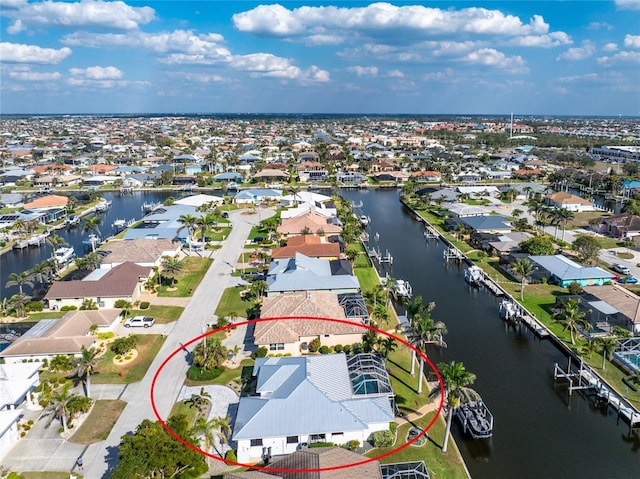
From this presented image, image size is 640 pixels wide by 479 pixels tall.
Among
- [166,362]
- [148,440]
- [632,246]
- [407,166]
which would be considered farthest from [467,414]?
[407,166]

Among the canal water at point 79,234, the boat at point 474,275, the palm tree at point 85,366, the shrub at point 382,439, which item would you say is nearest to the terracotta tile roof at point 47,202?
the canal water at point 79,234

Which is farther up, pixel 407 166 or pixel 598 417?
pixel 407 166

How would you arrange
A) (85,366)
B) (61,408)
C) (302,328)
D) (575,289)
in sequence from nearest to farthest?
(61,408)
(85,366)
(302,328)
(575,289)

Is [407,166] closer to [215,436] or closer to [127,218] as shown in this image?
[127,218]

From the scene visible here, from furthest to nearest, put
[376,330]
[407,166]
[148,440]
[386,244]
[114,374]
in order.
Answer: [407,166], [386,244], [376,330], [114,374], [148,440]

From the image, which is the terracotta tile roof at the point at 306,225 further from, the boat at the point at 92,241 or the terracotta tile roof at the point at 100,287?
the boat at the point at 92,241

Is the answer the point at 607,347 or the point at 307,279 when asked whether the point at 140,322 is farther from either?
the point at 607,347

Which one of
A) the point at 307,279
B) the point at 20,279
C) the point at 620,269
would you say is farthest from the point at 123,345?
the point at 620,269
